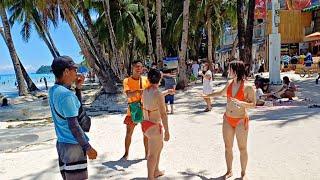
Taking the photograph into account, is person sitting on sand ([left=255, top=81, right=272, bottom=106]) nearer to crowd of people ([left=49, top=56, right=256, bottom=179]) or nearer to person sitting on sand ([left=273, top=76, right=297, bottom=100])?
person sitting on sand ([left=273, top=76, right=297, bottom=100])

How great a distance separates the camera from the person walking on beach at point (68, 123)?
3564 millimetres

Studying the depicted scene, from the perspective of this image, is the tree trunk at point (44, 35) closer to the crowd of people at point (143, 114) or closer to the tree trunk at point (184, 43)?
the tree trunk at point (184, 43)

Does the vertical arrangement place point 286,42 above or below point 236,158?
above

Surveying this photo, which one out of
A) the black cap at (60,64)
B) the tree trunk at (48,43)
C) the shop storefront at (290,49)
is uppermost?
the tree trunk at (48,43)

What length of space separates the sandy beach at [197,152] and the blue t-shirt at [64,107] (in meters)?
2.19

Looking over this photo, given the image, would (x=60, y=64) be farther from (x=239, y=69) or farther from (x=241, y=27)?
(x=241, y=27)

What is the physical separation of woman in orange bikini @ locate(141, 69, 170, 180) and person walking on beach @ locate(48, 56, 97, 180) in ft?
4.63

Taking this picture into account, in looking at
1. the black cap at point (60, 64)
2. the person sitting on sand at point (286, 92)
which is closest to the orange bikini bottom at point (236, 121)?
the black cap at point (60, 64)

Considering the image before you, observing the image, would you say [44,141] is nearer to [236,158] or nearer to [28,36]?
[236,158]

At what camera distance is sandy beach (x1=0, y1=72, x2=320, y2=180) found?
5.93 metres

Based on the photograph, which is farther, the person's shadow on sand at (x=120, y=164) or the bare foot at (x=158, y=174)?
the person's shadow on sand at (x=120, y=164)

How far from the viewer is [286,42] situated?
Answer: 35719mm

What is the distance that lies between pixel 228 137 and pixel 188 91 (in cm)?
1413

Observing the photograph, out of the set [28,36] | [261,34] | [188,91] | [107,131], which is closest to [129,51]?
[28,36]
